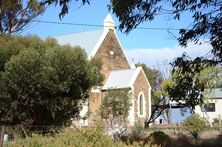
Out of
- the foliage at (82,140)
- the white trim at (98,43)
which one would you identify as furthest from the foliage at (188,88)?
the white trim at (98,43)

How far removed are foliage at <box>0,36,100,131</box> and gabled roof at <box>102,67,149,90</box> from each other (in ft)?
65.5

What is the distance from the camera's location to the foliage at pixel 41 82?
27.3 metres

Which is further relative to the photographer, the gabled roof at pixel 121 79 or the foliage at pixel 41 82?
the gabled roof at pixel 121 79

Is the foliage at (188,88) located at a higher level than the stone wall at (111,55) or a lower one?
lower

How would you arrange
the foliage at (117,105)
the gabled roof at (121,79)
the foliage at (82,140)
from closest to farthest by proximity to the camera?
the foliage at (82,140), the foliage at (117,105), the gabled roof at (121,79)

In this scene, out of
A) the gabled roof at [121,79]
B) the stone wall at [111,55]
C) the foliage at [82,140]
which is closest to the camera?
the foliage at [82,140]

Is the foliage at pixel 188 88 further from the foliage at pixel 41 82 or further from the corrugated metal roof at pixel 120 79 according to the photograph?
the corrugated metal roof at pixel 120 79

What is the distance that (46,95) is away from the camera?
28.2 meters

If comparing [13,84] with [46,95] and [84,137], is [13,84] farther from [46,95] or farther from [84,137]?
[84,137]

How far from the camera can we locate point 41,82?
27.2 metres

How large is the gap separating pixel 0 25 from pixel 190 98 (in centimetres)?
3186

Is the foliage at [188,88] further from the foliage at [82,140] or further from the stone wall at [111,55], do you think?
the stone wall at [111,55]

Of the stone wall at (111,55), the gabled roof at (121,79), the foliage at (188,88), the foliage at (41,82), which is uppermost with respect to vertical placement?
the stone wall at (111,55)

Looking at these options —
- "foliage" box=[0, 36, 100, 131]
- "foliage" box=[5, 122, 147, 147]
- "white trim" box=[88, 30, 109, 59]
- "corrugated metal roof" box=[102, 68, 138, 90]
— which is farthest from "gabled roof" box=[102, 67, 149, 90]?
"foliage" box=[5, 122, 147, 147]
